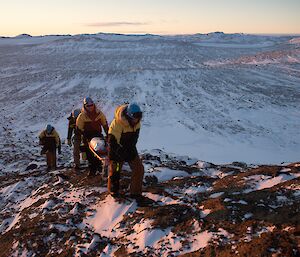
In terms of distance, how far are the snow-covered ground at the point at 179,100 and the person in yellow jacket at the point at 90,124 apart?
9.23 meters

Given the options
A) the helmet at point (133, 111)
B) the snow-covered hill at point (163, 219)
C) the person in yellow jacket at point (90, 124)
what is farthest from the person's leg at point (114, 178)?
the person in yellow jacket at point (90, 124)

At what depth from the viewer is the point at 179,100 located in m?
29.1

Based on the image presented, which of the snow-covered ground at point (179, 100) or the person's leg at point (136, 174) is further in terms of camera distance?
the snow-covered ground at point (179, 100)

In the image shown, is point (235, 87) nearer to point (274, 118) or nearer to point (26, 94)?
point (274, 118)

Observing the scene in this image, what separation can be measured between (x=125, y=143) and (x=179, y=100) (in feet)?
73.9

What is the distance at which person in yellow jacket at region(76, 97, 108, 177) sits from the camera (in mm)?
9242

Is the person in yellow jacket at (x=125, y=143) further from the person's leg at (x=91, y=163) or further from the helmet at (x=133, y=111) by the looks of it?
the person's leg at (x=91, y=163)

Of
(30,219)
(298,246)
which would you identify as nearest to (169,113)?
(30,219)

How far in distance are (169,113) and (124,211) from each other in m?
19.2

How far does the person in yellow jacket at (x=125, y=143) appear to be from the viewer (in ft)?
21.4

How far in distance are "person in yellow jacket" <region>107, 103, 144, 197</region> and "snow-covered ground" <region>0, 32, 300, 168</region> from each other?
1078 centimetres

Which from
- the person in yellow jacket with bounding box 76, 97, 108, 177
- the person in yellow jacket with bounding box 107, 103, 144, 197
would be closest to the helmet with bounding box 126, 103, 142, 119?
the person in yellow jacket with bounding box 107, 103, 144, 197

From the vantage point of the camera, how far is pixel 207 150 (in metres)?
19.0

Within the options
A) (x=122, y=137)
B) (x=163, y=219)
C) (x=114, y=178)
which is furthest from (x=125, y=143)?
(x=163, y=219)
